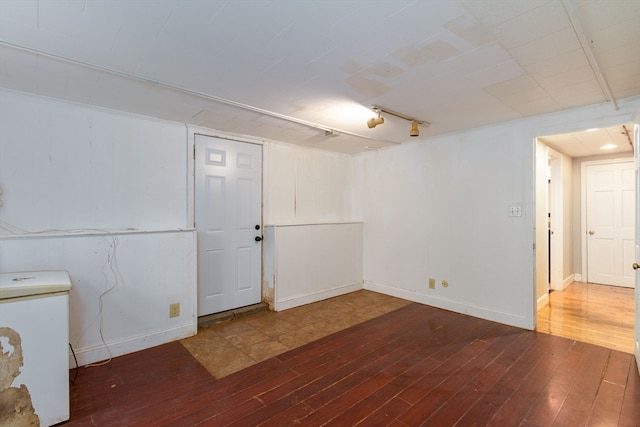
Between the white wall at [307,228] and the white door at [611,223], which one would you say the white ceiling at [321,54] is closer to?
the white wall at [307,228]

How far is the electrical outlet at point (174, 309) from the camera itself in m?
3.07

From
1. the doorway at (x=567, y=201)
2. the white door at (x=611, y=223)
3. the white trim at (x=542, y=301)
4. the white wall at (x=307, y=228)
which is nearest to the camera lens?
the doorway at (x=567, y=201)

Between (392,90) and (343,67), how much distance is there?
575 mm

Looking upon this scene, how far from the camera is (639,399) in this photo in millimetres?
2094

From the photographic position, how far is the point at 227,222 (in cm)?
379

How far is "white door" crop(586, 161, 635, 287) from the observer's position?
4883mm

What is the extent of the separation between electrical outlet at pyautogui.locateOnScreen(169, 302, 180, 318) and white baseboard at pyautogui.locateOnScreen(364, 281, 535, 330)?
2926 millimetres

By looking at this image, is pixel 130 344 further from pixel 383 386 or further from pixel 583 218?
pixel 583 218

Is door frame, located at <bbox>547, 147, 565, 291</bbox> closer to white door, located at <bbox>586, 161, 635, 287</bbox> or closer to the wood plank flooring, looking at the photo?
the wood plank flooring

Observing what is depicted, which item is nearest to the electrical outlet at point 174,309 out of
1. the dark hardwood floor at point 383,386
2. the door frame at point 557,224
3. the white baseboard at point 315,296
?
the dark hardwood floor at point 383,386

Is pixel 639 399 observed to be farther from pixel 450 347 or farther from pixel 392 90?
pixel 392 90

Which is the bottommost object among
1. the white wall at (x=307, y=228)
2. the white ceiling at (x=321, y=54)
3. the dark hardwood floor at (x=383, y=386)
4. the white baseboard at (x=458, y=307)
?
the dark hardwood floor at (x=383, y=386)

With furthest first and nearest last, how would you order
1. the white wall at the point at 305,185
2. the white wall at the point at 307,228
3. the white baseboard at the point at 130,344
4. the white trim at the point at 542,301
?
the white wall at the point at 305,185 → the white wall at the point at 307,228 → the white trim at the point at 542,301 → the white baseboard at the point at 130,344

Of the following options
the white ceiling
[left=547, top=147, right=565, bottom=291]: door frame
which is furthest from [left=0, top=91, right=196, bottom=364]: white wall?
[left=547, top=147, right=565, bottom=291]: door frame
